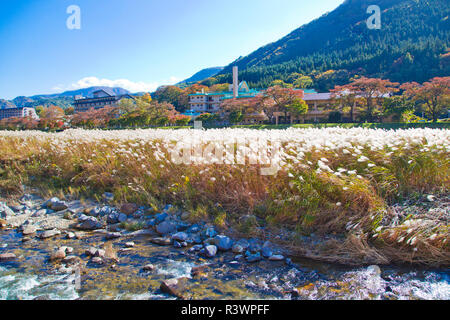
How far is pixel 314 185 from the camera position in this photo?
15.0 feet

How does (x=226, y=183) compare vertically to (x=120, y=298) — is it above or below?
above

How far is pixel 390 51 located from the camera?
8019 centimetres

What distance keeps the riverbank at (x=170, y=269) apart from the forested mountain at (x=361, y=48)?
74130mm

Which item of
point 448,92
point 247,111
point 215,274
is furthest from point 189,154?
point 247,111

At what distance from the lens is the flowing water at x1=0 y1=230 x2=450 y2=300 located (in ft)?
10.1

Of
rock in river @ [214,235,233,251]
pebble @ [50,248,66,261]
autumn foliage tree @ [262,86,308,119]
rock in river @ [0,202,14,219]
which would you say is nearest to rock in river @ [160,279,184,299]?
rock in river @ [214,235,233,251]

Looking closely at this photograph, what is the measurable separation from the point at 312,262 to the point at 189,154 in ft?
11.6

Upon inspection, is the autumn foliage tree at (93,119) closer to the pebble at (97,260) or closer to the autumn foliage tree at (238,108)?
the autumn foliage tree at (238,108)

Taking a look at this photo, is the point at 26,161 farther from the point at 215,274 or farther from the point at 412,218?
the point at 412,218

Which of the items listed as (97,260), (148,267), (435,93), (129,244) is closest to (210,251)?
(148,267)

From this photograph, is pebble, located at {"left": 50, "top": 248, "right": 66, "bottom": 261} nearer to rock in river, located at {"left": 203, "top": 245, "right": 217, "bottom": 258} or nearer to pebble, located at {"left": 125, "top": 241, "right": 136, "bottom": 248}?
pebble, located at {"left": 125, "top": 241, "right": 136, "bottom": 248}

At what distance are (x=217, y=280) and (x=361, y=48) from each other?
128 meters

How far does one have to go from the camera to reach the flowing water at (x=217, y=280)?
3076 mm

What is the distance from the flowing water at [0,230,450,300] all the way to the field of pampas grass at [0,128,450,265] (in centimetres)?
37
